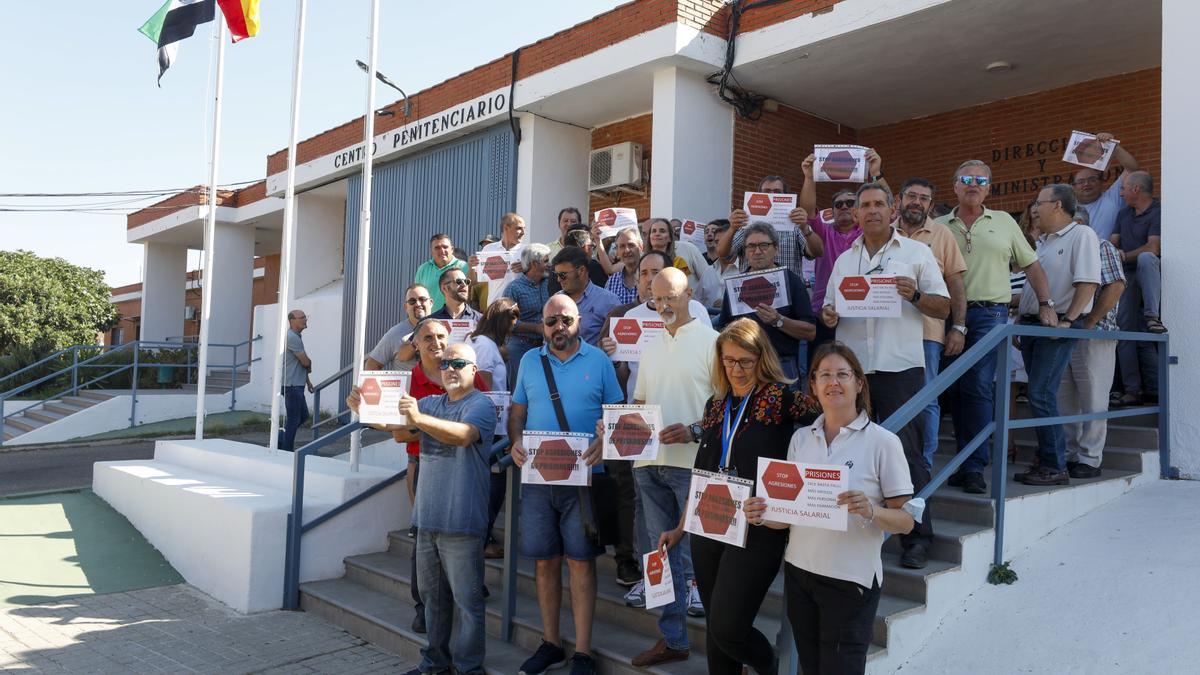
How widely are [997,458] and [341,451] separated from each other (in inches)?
309

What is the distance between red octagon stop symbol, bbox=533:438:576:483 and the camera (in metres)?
4.11

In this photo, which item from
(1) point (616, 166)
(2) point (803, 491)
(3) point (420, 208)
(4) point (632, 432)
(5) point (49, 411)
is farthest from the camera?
(5) point (49, 411)

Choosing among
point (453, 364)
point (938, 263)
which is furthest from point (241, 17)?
point (938, 263)

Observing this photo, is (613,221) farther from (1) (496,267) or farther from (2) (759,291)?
(2) (759,291)

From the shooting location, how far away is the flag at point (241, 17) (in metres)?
8.75

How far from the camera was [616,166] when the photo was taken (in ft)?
36.8

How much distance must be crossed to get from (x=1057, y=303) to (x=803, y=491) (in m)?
3.34

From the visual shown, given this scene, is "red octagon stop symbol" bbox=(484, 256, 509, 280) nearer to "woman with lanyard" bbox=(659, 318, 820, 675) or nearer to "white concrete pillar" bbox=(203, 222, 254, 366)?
"woman with lanyard" bbox=(659, 318, 820, 675)

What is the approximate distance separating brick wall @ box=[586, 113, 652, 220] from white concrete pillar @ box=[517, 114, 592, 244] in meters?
0.19

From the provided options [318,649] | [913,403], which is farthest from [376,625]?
[913,403]

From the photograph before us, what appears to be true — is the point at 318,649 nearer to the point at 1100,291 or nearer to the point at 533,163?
the point at 1100,291

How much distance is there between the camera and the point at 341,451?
33.7 ft

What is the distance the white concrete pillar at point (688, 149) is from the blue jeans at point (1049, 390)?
4.89 meters

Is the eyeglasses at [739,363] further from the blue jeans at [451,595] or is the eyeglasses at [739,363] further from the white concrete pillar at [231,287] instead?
the white concrete pillar at [231,287]
